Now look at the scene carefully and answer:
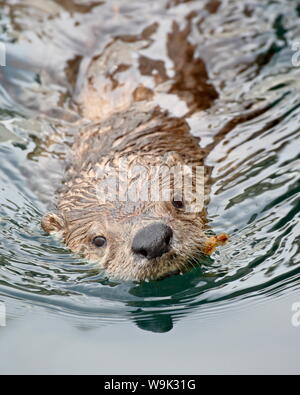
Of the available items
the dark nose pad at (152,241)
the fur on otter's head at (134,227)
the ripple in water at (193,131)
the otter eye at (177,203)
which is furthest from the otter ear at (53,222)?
the dark nose pad at (152,241)

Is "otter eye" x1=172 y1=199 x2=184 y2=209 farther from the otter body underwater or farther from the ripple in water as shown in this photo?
the ripple in water

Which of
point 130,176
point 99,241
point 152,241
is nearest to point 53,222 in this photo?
point 99,241

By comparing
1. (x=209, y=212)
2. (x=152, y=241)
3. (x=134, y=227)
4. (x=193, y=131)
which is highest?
(x=193, y=131)

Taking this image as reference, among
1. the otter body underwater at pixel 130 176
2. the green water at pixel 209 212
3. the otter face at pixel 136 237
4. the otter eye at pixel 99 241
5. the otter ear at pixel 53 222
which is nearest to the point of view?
the green water at pixel 209 212

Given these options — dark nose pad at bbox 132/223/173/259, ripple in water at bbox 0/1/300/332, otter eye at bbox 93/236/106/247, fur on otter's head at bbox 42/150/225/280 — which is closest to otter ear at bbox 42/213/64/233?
fur on otter's head at bbox 42/150/225/280

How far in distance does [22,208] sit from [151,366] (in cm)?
238

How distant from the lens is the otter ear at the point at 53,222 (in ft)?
18.0

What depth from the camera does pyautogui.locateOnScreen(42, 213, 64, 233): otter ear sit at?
18.0 ft

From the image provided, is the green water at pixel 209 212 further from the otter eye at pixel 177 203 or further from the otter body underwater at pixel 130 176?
the otter eye at pixel 177 203

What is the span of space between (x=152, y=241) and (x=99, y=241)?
0.74 metres

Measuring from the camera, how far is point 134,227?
4.84m

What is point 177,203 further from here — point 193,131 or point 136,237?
point 193,131
